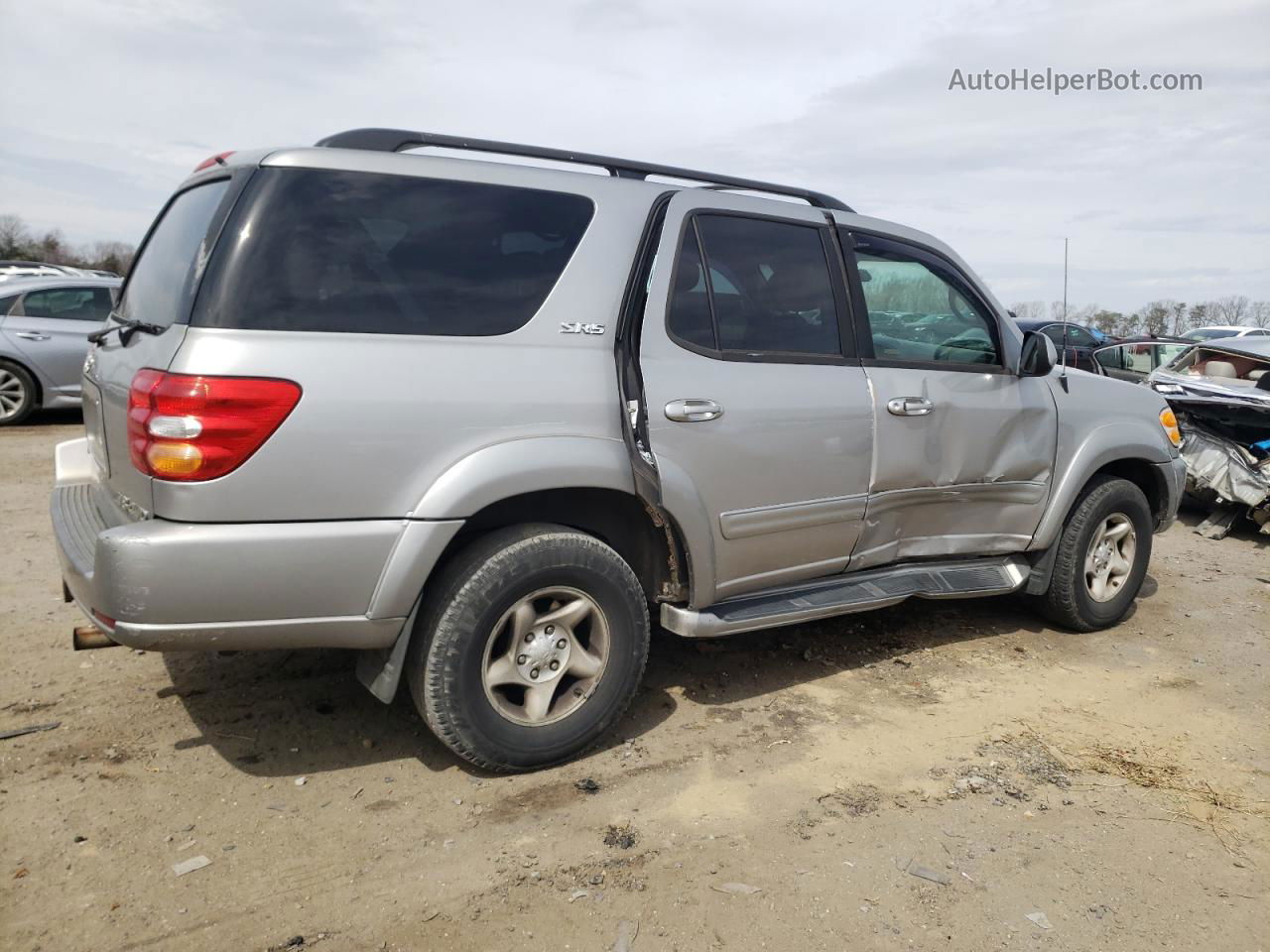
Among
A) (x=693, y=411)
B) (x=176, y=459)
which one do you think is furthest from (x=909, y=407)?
(x=176, y=459)

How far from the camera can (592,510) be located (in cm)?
350

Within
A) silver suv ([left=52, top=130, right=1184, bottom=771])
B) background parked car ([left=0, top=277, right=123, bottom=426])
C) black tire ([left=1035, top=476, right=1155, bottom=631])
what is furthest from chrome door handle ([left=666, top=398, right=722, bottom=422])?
background parked car ([left=0, top=277, right=123, bottom=426])

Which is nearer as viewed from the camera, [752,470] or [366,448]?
[366,448]

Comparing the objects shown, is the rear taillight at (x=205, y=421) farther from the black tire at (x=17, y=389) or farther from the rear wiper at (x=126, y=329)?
the black tire at (x=17, y=389)

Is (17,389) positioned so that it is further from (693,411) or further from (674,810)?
(674,810)

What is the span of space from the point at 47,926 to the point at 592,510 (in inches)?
76.1

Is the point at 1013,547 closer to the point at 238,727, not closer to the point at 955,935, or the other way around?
the point at 955,935

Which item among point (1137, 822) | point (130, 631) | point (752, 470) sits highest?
point (752, 470)

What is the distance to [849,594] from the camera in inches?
158

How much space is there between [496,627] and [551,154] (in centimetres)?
165

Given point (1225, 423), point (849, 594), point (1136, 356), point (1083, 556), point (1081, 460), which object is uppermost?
point (1136, 356)

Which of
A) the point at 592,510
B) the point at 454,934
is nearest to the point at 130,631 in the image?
the point at 454,934

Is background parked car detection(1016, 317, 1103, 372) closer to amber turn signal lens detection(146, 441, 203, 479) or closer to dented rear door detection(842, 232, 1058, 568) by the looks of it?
dented rear door detection(842, 232, 1058, 568)

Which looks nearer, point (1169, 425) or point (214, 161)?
point (214, 161)
